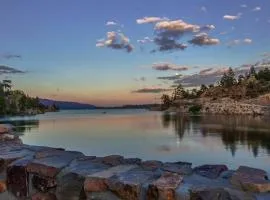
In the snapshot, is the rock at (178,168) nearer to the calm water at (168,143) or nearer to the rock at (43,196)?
the rock at (43,196)

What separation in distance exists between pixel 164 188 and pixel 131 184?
0.42m

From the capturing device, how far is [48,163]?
4.92 metres

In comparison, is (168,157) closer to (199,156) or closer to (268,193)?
(199,156)

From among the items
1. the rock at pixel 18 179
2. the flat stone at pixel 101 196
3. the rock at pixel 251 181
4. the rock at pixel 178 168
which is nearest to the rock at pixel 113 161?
the rock at pixel 178 168

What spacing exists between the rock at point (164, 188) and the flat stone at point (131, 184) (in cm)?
9

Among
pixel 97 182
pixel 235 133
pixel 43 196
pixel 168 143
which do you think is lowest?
pixel 235 133

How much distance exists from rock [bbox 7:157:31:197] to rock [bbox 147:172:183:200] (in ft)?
6.38

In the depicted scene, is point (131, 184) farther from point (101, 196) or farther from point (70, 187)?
point (70, 187)

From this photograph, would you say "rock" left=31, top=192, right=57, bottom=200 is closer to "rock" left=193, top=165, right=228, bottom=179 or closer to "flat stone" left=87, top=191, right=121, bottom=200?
"flat stone" left=87, top=191, right=121, bottom=200

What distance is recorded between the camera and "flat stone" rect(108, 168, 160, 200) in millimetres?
3850

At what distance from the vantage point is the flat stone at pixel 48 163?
15.4ft

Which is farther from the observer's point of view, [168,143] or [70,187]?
[168,143]

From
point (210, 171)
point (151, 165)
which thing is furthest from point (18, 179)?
point (210, 171)

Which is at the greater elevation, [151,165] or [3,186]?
[151,165]
